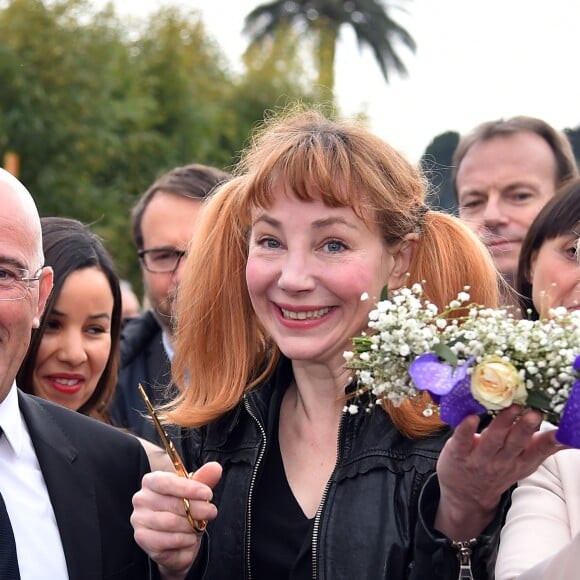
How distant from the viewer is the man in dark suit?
3350mm

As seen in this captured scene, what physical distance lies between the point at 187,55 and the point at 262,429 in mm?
30857

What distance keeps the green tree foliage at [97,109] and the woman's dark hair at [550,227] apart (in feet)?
48.0

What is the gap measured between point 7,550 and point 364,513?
3.51ft

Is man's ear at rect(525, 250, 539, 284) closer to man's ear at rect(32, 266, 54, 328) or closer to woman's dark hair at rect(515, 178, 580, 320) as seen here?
woman's dark hair at rect(515, 178, 580, 320)

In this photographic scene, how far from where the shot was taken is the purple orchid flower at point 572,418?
2562 mm

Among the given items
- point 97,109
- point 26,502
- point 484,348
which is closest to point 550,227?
point 484,348

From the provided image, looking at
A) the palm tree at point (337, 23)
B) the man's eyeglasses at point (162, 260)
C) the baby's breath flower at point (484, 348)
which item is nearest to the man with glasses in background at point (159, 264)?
the man's eyeglasses at point (162, 260)

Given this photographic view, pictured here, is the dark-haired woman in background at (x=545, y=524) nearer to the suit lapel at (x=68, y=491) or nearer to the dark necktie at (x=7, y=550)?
the suit lapel at (x=68, y=491)

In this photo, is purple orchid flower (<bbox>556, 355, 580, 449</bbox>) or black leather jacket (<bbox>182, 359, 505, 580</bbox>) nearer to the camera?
purple orchid flower (<bbox>556, 355, 580, 449</bbox>)

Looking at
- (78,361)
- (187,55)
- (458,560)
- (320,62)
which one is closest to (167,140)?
(187,55)

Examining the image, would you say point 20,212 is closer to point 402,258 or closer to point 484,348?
point 402,258

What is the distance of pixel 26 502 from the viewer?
341 centimetres

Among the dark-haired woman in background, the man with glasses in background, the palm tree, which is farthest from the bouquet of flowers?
the palm tree

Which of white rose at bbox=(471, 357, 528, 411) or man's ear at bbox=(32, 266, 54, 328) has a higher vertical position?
man's ear at bbox=(32, 266, 54, 328)
